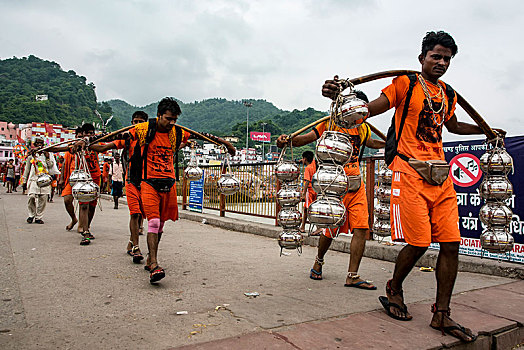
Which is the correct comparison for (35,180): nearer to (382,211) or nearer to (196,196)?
(196,196)

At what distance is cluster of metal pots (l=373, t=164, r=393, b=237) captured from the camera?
4.46 metres

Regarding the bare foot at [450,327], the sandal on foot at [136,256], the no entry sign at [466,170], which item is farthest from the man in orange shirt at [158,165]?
the no entry sign at [466,170]

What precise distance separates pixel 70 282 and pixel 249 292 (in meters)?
1.99

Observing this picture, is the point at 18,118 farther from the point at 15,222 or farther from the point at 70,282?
the point at 70,282

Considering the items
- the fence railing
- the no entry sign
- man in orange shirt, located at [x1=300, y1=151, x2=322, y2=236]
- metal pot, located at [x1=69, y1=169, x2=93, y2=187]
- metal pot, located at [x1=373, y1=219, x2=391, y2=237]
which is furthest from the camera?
the fence railing

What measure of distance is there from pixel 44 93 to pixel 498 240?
13777 cm

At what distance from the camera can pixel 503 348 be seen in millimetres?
3047

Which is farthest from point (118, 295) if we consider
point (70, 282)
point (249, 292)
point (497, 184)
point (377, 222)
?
point (497, 184)

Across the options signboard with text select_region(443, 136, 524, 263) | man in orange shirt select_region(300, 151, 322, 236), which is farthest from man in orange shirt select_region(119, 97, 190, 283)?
signboard with text select_region(443, 136, 524, 263)

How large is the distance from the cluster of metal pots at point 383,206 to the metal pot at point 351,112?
1.89m

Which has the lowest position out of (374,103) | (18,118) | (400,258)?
(400,258)

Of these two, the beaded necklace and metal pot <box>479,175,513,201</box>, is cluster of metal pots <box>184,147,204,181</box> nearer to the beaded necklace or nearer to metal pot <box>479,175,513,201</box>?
the beaded necklace

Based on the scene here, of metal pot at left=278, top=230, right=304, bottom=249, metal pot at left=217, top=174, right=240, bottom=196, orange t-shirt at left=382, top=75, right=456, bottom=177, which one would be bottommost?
metal pot at left=278, top=230, right=304, bottom=249

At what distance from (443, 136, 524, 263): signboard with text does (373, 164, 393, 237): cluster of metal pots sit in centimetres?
144
